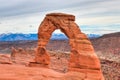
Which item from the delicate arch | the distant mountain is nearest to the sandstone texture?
the delicate arch

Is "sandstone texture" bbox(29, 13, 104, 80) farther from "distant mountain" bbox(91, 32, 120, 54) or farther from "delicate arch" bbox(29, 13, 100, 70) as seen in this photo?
"distant mountain" bbox(91, 32, 120, 54)

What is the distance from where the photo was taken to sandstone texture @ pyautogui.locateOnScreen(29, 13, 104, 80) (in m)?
37.2

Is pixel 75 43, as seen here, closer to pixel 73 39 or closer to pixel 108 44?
pixel 73 39

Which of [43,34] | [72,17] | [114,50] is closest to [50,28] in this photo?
[43,34]

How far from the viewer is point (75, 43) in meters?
38.4

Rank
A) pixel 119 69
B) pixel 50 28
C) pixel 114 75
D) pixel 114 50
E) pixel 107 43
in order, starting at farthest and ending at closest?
pixel 107 43 → pixel 114 50 → pixel 119 69 → pixel 114 75 → pixel 50 28

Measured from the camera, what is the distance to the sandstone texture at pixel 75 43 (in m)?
37.2

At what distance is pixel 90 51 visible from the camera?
125 feet

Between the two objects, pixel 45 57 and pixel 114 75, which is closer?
pixel 45 57

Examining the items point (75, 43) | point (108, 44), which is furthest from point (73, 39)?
point (108, 44)

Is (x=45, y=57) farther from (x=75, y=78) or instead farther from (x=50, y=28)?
(x=75, y=78)

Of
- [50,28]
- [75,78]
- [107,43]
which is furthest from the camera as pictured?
[107,43]

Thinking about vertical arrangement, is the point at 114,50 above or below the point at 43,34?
below

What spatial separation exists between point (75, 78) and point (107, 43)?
149 meters
